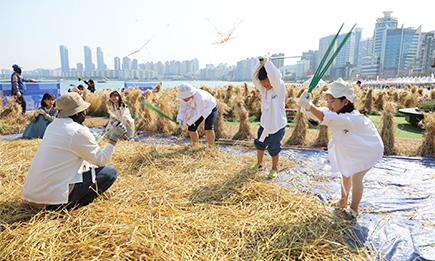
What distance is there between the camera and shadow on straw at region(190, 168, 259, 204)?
8.95 ft

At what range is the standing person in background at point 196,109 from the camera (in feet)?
14.5

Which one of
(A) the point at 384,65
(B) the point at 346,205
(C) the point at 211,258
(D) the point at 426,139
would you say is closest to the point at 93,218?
(C) the point at 211,258

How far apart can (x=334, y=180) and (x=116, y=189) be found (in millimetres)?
2760

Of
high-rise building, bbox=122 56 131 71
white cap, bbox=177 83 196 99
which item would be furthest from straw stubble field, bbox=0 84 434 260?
Answer: high-rise building, bbox=122 56 131 71

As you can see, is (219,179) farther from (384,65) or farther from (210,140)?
(384,65)

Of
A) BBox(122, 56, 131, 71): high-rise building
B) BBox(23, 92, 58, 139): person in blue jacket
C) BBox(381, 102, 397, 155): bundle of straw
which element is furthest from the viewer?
BBox(122, 56, 131, 71): high-rise building

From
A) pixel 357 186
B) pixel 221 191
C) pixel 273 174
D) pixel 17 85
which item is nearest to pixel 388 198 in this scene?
pixel 357 186

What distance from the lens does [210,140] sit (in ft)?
15.0

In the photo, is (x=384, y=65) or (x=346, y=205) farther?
(x=384, y=65)

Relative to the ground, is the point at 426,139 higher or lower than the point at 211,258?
higher

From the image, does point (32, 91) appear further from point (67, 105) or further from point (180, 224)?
point (180, 224)

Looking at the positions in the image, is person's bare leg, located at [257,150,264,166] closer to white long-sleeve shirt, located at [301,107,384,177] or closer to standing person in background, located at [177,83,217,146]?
standing person in background, located at [177,83,217,146]

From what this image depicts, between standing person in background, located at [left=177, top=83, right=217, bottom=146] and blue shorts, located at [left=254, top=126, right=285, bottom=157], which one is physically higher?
standing person in background, located at [left=177, top=83, right=217, bottom=146]

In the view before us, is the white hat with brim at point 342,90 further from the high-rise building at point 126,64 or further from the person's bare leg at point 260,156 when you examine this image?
the high-rise building at point 126,64
